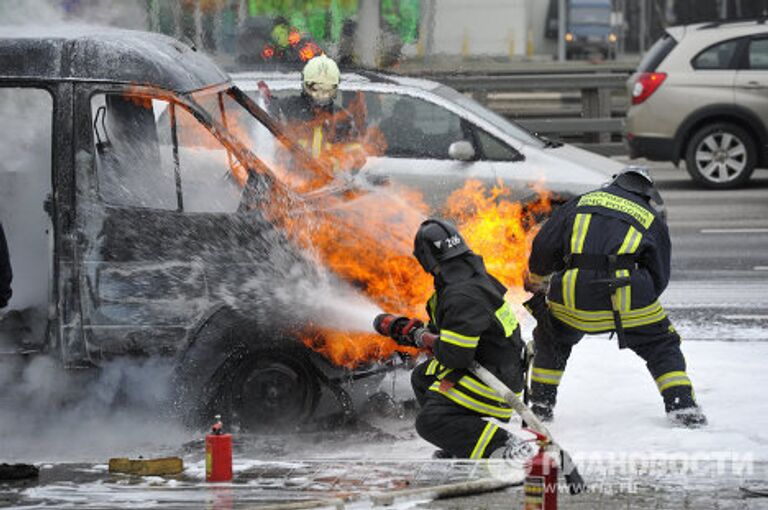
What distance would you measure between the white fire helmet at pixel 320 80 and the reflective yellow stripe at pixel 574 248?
2836 mm

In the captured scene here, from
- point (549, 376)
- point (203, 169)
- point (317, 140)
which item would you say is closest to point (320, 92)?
point (317, 140)

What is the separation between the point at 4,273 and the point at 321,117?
3465mm

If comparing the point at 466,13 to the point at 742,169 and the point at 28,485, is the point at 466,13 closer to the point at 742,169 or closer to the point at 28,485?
the point at 742,169

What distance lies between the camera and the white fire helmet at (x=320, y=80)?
1041 centimetres

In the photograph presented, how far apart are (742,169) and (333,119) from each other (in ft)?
28.8

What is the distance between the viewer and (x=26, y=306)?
8055 mm

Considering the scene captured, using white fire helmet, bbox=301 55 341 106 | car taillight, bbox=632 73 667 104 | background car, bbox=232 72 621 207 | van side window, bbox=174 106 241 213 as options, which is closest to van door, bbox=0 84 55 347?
van side window, bbox=174 106 241 213

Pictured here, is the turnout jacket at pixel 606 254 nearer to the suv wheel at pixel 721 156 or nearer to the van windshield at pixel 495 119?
the van windshield at pixel 495 119

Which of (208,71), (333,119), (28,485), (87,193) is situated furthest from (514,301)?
(28,485)

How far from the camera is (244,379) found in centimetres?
800

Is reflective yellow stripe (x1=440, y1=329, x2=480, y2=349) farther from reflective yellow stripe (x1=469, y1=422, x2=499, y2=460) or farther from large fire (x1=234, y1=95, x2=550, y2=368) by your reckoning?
large fire (x1=234, y1=95, x2=550, y2=368)

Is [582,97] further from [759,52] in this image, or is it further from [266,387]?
[266,387]

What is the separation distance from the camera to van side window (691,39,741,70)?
1798 centimetres

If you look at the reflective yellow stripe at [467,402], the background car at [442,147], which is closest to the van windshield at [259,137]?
the reflective yellow stripe at [467,402]
